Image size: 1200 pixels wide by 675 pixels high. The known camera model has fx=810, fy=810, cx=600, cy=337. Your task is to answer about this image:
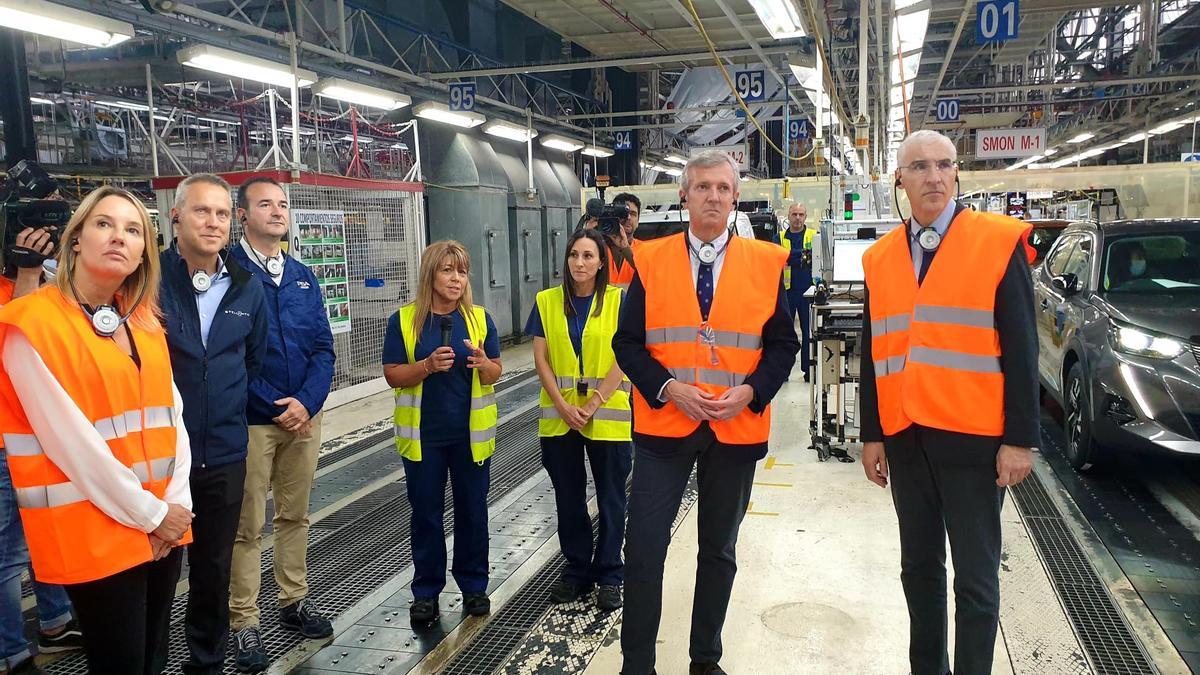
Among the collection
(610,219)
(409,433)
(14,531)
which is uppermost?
(610,219)

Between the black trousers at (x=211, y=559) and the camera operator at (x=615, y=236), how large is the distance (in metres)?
A: 1.98

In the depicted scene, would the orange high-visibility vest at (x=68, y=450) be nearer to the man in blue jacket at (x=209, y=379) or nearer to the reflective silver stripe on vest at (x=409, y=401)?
the man in blue jacket at (x=209, y=379)

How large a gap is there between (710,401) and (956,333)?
80 centimetres

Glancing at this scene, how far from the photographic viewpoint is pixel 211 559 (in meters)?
2.80

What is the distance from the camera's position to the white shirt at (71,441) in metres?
2.05

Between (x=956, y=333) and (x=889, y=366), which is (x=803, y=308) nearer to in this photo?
(x=889, y=366)

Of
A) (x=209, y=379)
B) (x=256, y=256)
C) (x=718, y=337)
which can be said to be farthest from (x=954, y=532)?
(x=256, y=256)

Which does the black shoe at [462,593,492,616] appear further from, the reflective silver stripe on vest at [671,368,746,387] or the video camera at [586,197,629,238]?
the video camera at [586,197,629,238]

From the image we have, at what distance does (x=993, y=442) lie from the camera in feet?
8.25

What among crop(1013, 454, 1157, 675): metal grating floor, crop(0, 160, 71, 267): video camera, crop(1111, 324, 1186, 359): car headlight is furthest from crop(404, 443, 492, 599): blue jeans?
crop(1111, 324, 1186, 359): car headlight

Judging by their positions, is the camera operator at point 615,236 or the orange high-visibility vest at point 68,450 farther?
the camera operator at point 615,236

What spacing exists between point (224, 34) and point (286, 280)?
619 cm

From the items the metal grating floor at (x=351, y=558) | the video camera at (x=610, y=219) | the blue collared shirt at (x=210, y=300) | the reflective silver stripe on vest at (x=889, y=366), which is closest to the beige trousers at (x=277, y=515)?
the metal grating floor at (x=351, y=558)

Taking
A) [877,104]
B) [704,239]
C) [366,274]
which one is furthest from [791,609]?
[877,104]
